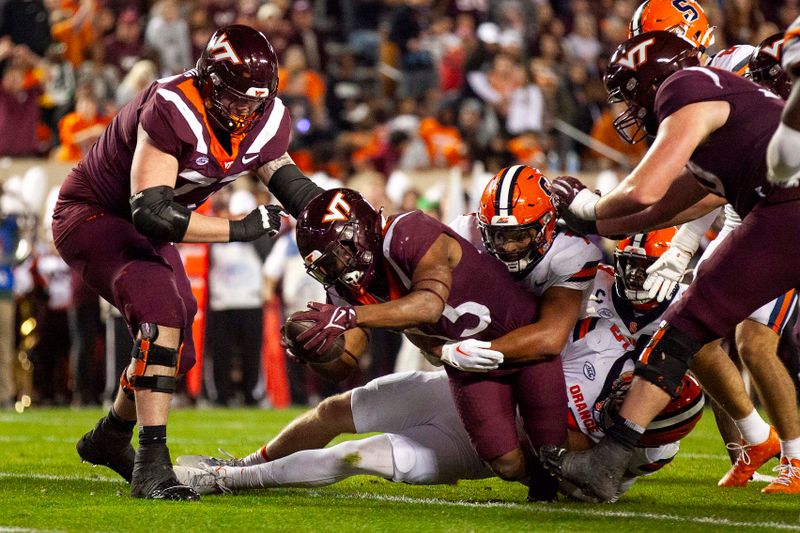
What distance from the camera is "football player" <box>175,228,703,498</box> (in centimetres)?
482

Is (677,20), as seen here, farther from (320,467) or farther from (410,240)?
(320,467)

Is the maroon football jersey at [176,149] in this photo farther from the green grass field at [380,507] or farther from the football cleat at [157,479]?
the green grass field at [380,507]

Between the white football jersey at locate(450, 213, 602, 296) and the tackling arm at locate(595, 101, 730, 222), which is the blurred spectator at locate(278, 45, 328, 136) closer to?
the white football jersey at locate(450, 213, 602, 296)

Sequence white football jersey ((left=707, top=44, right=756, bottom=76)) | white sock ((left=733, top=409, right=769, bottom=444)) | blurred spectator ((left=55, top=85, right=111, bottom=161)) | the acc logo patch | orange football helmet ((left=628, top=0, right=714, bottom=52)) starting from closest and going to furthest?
the acc logo patch
white sock ((left=733, top=409, right=769, bottom=444))
white football jersey ((left=707, top=44, right=756, bottom=76))
orange football helmet ((left=628, top=0, right=714, bottom=52))
blurred spectator ((left=55, top=85, right=111, bottom=161))

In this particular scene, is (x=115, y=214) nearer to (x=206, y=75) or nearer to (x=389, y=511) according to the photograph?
(x=206, y=75)

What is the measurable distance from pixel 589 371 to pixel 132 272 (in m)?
1.94

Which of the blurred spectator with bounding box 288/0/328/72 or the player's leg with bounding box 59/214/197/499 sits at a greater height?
the blurred spectator with bounding box 288/0/328/72

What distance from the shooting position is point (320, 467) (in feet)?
16.0

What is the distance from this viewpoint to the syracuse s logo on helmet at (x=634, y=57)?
4809 mm

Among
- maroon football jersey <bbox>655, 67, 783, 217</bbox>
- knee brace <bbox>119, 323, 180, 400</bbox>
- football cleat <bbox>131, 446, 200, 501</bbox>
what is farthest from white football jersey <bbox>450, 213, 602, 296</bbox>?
football cleat <bbox>131, 446, 200, 501</bbox>

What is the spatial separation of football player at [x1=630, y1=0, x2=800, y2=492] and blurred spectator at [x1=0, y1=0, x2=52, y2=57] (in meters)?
9.16

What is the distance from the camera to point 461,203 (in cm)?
1144

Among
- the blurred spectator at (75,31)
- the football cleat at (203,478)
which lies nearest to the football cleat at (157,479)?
the football cleat at (203,478)

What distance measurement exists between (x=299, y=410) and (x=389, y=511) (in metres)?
6.38
